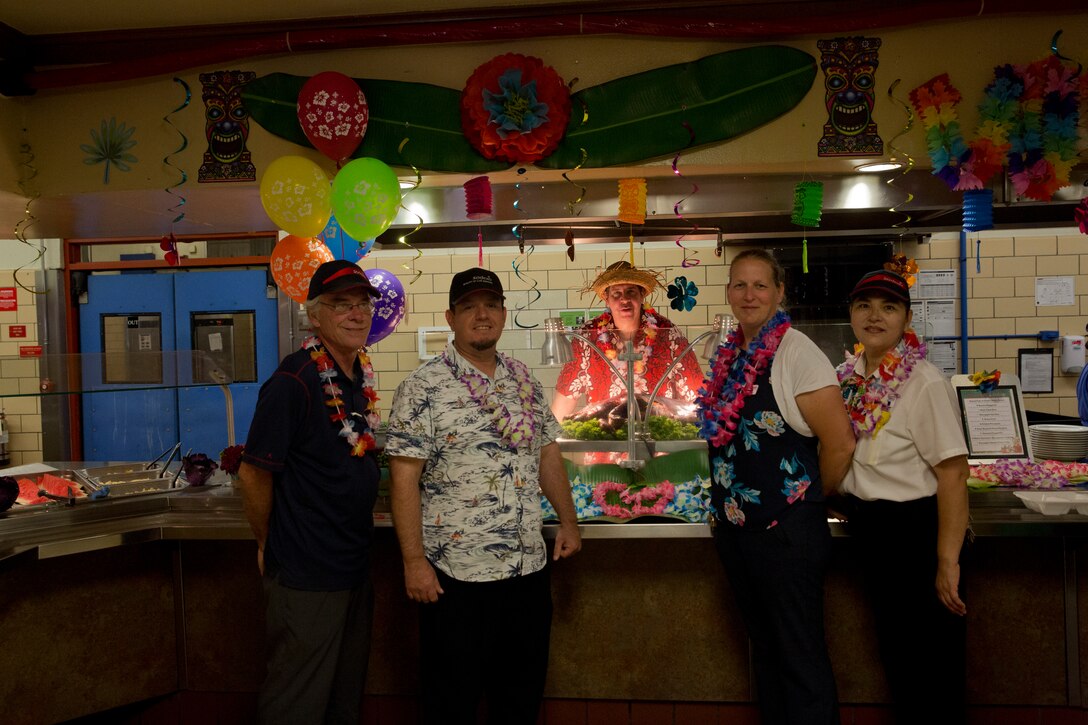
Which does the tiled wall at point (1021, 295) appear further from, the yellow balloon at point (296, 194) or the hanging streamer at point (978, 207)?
the yellow balloon at point (296, 194)

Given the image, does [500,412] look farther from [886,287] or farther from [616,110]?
[616,110]

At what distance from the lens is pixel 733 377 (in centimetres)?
217

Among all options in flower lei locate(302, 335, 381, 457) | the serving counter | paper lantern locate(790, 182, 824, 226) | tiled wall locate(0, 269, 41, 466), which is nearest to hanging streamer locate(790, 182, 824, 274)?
paper lantern locate(790, 182, 824, 226)

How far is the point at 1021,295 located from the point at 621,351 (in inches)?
171

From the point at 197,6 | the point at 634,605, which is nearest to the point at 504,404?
the point at 634,605

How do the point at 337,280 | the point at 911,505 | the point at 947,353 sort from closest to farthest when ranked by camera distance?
the point at 911,505 < the point at 337,280 < the point at 947,353

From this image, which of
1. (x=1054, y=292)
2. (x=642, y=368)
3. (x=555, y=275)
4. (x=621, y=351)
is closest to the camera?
(x=621, y=351)

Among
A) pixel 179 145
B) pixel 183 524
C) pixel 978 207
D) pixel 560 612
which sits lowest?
pixel 560 612

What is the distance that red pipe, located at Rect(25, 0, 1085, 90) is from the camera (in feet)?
9.56

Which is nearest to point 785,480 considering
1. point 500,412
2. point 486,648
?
point 500,412

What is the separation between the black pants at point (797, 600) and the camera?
1980 millimetres

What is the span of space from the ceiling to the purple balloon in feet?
0.99

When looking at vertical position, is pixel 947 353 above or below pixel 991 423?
above

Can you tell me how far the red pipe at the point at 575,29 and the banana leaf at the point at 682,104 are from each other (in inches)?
4.6
